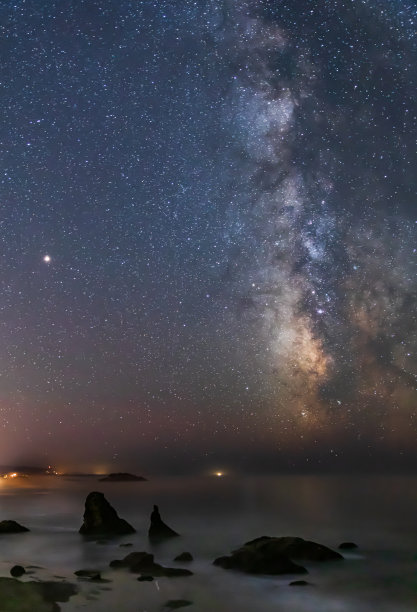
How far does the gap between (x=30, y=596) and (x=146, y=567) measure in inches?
370

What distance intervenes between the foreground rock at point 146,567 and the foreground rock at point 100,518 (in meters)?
19.9

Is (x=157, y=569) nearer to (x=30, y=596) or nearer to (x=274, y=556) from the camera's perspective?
(x=274, y=556)

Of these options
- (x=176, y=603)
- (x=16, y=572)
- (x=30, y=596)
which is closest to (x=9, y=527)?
(x=16, y=572)

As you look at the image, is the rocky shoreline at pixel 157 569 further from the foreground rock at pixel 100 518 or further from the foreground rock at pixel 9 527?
the foreground rock at pixel 9 527

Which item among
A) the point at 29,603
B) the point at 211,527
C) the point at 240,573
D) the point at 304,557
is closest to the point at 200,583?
the point at 240,573

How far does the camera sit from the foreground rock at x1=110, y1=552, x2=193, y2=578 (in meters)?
31.1

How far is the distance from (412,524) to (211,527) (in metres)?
28.3

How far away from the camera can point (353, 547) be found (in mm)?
50312

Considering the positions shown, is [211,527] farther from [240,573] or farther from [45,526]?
[240,573]

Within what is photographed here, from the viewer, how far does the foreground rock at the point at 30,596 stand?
21.7m

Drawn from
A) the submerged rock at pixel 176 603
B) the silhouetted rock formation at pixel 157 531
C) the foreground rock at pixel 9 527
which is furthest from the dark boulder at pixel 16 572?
the foreground rock at pixel 9 527

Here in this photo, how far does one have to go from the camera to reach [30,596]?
23.4 metres

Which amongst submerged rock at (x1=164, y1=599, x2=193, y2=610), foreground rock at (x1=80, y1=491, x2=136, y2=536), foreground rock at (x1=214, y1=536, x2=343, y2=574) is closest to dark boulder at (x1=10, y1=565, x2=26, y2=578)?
submerged rock at (x1=164, y1=599, x2=193, y2=610)

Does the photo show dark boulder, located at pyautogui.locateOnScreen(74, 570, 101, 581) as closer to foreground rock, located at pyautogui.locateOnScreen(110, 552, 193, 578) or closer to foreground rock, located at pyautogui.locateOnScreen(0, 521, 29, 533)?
foreground rock, located at pyautogui.locateOnScreen(110, 552, 193, 578)
